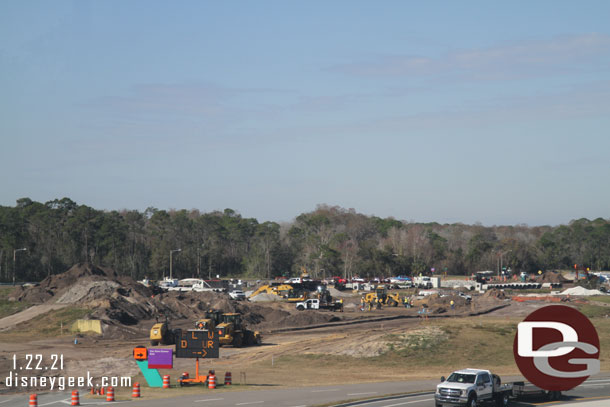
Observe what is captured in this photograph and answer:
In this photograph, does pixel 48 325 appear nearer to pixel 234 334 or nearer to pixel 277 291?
pixel 234 334

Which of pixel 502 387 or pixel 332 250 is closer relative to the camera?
pixel 502 387

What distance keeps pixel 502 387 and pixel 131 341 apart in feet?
150

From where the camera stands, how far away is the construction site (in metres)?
52.6

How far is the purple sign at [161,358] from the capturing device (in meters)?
41.9

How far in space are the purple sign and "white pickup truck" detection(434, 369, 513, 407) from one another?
1663cm

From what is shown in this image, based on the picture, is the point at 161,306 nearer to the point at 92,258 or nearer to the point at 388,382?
the point at 388,382

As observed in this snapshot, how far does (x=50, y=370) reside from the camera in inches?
1994

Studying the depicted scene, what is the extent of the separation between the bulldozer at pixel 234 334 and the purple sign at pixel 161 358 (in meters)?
19.5

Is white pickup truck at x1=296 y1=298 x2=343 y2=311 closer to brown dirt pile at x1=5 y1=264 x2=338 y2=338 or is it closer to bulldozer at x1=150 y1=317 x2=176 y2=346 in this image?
brown dirt pile at x1=5 y1=264 x2=338 y2=338

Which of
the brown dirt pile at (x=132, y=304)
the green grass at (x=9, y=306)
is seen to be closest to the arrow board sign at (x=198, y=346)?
the brown dirt pile at (x=132, y=304)

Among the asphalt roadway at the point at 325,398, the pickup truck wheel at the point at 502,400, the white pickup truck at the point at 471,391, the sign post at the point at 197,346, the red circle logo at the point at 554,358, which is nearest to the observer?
the white pickup truck at the point at 471,391

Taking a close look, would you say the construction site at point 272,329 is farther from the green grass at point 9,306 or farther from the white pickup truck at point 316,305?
the green grass at point 9,306

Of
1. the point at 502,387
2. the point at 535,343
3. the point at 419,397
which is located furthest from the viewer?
the point at 535,343

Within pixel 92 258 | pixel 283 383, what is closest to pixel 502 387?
pixel 283 383
